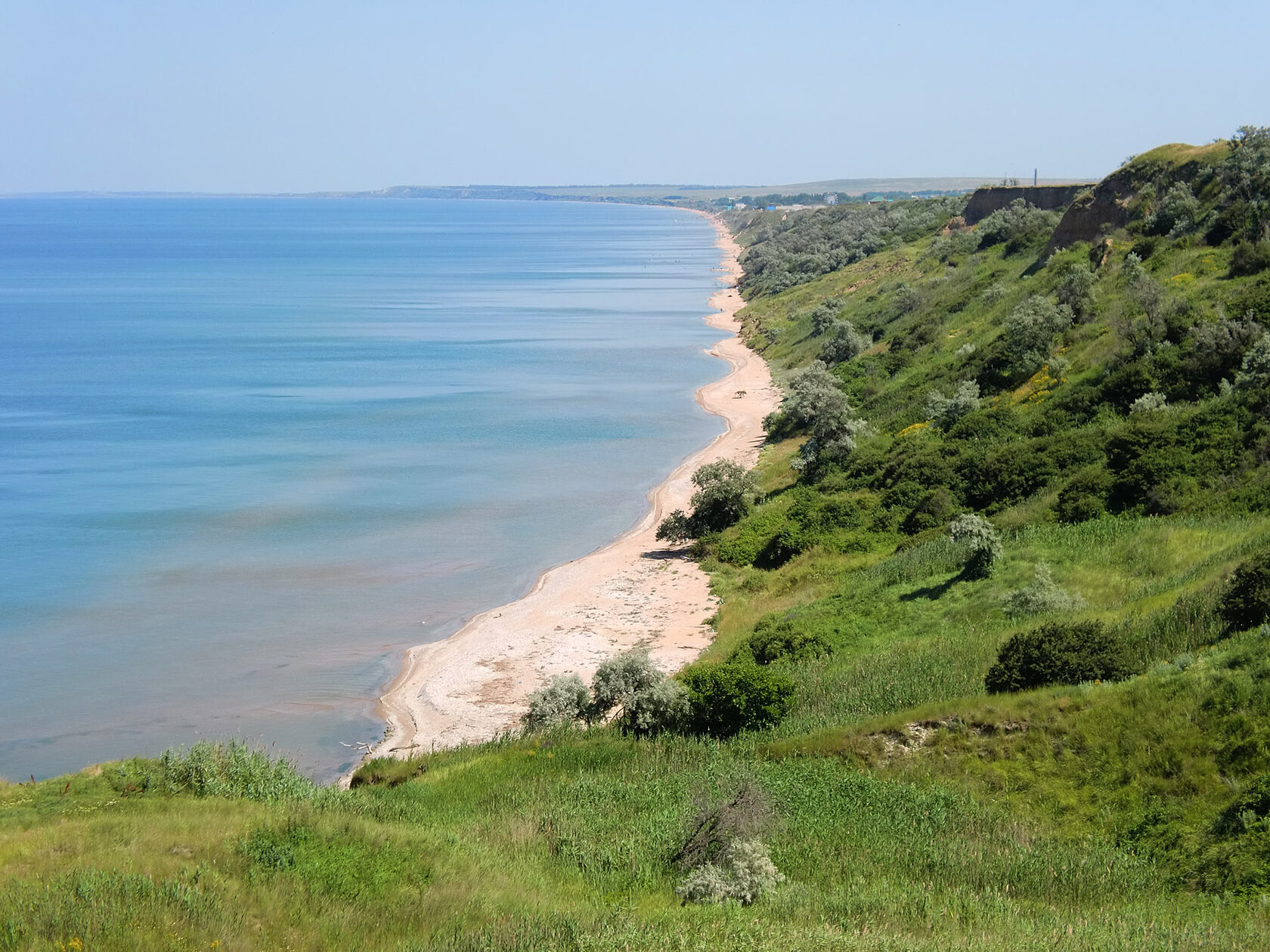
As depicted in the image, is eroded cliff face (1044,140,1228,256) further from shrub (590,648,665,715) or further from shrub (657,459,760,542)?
shrub (590,648,665,715)

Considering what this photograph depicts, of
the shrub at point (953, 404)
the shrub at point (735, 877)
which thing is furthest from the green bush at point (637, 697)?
the shrub at point (953, 404)

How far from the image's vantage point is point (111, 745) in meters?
24.5

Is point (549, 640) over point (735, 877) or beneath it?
beneath

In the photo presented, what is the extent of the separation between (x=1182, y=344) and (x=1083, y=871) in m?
24.4

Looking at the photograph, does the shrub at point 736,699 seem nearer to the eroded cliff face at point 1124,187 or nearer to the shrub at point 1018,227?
the eroded cliff face at point 1124,187

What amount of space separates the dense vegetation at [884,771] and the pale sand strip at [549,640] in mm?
1381

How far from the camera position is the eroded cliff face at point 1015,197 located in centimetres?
7394

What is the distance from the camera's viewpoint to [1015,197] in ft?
257

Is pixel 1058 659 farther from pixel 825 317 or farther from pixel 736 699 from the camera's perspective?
pixel 825 317

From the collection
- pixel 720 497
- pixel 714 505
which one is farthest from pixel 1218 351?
pixel 714 505

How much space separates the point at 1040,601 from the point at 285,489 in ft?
109

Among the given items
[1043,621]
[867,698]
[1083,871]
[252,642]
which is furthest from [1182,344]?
[252,642]

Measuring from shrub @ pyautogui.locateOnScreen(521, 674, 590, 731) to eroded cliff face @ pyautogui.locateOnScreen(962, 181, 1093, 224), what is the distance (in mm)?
61548

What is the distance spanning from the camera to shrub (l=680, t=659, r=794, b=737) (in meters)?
19.4
